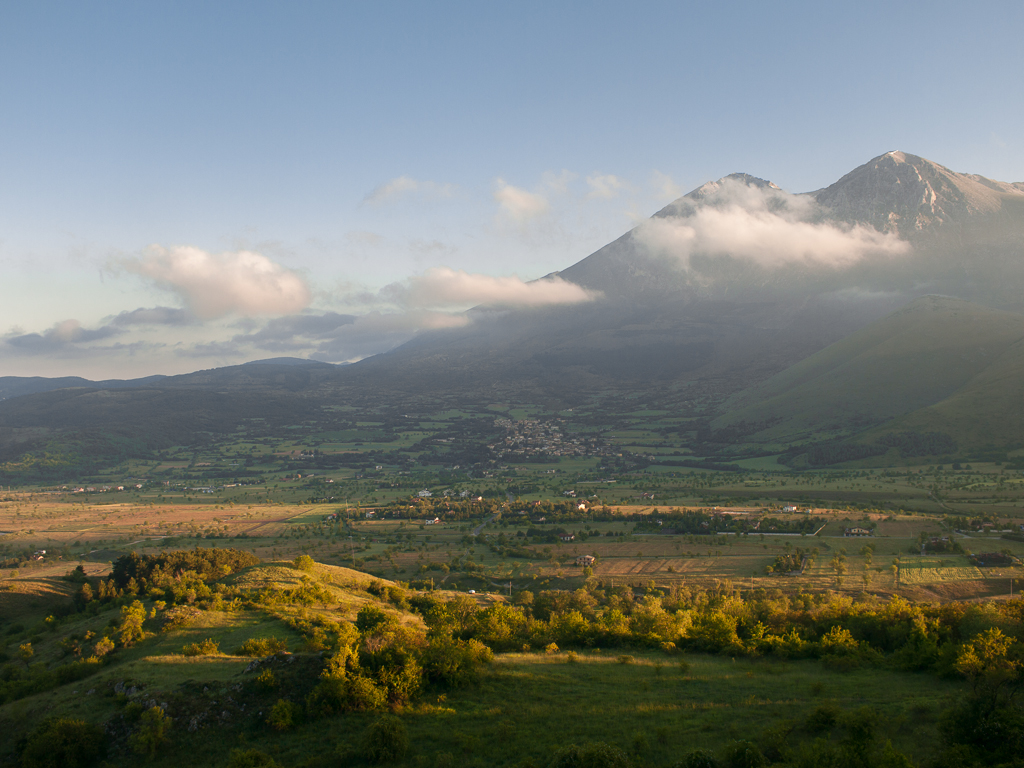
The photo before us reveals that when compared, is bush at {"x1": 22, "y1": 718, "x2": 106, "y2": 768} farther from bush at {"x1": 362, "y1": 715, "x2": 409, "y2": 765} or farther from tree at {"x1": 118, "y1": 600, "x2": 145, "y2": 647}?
tree at {"x1": 118, "y1": 600, "x2": 145, "y2": 647}

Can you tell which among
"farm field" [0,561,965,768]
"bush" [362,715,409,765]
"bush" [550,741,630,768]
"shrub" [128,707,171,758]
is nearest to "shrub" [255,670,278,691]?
"farm field" [0,561,965,768]

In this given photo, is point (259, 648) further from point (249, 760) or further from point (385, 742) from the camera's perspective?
point (385, 742)

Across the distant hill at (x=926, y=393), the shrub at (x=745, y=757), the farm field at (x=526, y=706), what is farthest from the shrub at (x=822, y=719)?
the distant hill at (x=926, y=393)

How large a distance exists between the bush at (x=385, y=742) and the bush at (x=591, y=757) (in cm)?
518

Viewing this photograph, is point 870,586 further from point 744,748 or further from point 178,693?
point 178,693

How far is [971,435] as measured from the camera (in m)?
129

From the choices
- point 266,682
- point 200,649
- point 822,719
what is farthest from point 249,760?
point 822,719

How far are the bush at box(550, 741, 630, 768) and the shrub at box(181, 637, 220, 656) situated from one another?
19660 millimetres

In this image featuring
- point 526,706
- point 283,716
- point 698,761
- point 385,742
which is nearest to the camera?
point 698,761

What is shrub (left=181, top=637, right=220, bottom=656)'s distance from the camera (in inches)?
1099

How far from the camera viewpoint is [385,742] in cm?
1862

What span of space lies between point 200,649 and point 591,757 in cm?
2144

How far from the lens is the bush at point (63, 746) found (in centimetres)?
1895

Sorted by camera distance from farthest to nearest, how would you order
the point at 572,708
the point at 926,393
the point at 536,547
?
the point at 926,393 → the point at 536,547 → the point at 572,708
